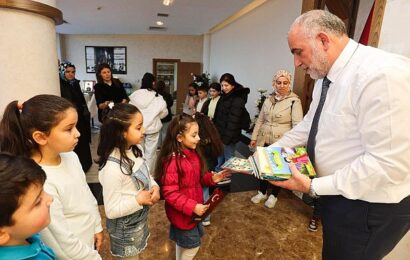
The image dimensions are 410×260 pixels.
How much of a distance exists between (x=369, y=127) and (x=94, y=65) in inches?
390

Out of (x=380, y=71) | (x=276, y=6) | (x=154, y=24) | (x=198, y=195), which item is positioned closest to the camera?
(x=380, y=71)

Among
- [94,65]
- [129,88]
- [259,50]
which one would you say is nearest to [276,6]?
[259,50]

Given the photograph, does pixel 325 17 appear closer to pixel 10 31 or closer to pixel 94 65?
pixel 10 31

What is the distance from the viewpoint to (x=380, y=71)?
0.94 meters

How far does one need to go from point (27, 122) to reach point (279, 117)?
2.29m

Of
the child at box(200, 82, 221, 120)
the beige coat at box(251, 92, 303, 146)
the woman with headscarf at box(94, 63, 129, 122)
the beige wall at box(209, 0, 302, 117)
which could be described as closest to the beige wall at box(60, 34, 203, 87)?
the beige wall at box(209, 0, 302, 117)

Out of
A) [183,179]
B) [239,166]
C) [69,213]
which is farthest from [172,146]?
[69,213]

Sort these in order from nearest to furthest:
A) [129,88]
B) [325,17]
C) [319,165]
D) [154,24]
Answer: [325,17] < [319,165] < [154,24] < [129,88]

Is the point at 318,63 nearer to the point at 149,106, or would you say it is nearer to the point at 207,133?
the point at 207,133

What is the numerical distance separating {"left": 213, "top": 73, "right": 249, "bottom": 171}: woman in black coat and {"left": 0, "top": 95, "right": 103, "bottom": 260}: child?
2028 millimetres

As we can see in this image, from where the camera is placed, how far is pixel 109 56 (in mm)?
9281

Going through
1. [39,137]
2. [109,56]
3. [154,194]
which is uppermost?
[109,56]

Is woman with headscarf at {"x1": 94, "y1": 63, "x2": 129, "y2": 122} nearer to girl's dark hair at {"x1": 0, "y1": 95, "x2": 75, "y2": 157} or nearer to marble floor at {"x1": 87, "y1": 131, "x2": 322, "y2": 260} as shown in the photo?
marble floor at {"x1": 87, "y1": 131, "x2": 322, "y2": 260}

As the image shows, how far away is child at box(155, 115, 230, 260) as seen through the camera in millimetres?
1436
